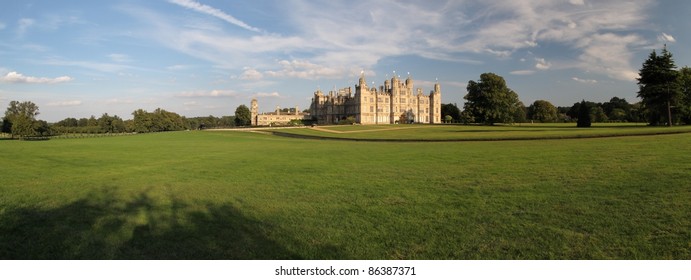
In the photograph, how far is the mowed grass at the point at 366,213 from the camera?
534 centimetres

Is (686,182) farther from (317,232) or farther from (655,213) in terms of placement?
(317,232)

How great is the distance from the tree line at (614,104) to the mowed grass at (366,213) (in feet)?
119

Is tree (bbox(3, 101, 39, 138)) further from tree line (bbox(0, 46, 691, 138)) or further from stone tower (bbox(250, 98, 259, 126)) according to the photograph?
stone tower (bbox(250, 98, 259, 126))

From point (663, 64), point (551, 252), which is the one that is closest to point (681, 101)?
point (663, 64)

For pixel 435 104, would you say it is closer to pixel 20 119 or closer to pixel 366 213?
pixel 20 119

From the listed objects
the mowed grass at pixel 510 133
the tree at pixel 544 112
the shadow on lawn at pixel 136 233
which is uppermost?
the tree at pixel 544 112

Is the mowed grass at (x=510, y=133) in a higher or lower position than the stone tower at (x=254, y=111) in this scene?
lower

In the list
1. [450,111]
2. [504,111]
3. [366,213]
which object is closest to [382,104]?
[450,111]

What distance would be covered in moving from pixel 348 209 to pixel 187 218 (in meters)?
2.88

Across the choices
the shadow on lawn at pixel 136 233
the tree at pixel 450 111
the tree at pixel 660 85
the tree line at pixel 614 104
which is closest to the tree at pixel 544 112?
the tree line at pixel 614 104

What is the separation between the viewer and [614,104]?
340 ft

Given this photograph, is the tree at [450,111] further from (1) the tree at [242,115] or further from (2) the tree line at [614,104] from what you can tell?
(1) the tree at [242,115]

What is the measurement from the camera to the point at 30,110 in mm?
86000

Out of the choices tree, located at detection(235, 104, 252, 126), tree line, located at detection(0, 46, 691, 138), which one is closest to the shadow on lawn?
tree line, located at detection(0, 46, 691, 138)
